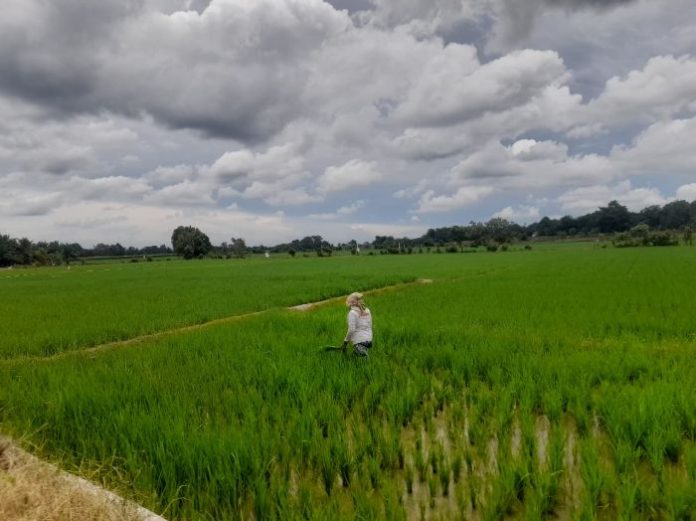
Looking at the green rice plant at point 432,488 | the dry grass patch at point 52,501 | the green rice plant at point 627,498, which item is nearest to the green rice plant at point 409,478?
the green rice plant at point 432,488

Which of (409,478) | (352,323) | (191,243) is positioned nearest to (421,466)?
(409,478)

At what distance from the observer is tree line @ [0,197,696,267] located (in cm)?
7456

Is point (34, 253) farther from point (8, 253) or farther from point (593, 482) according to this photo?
point (593, 482)

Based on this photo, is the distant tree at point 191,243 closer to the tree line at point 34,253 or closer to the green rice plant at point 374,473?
the tree line at point 34,253

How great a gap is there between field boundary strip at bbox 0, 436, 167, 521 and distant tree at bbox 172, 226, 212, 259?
9317 cm

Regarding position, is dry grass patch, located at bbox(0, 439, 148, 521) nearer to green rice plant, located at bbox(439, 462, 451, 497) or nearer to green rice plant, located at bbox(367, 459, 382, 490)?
green rice plant, located at bbox(367, 459, 382, 490)

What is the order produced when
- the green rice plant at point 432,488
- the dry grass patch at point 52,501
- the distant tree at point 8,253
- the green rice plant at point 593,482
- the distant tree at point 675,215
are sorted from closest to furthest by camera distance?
the dry grass patch at point 52,501, the green rice plant at point 593,482, the green rice plant at point 432,488, the distant tree at point 8,253, the distant tree at point 675,215

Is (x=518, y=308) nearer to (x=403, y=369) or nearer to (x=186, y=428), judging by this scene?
(x=403, y=369)

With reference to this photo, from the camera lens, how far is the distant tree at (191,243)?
302 ft

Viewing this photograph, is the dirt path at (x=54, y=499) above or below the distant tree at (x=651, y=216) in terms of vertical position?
below

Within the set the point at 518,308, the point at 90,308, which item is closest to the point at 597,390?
the point at 518,308

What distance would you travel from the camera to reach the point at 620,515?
2549mm

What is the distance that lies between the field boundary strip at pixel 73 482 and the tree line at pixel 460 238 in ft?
249

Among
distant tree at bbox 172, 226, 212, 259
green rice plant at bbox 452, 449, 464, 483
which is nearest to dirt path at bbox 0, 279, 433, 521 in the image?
green rice plant at bbox 452, 449, 464, 483
